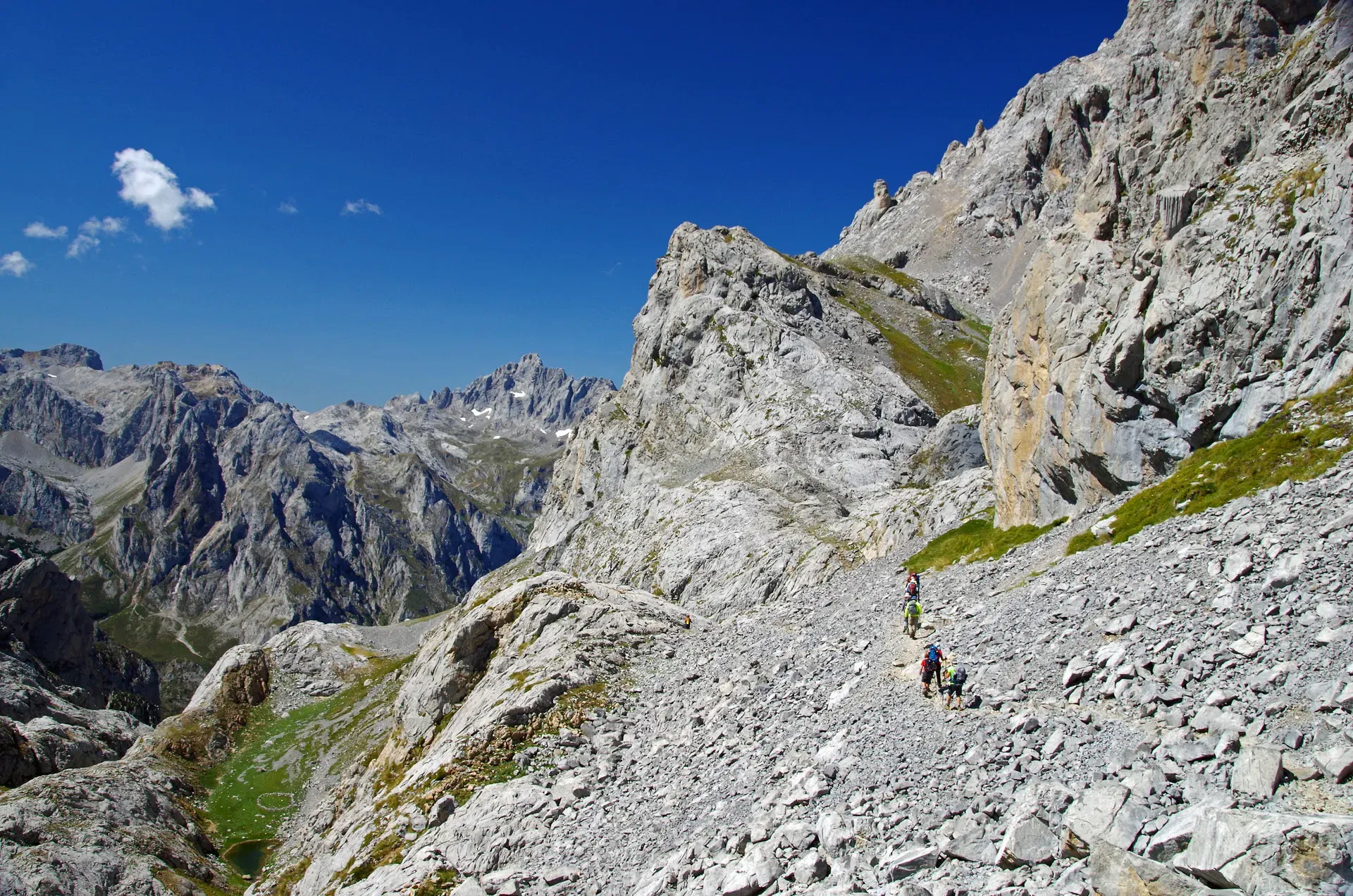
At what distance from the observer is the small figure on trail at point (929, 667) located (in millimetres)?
19188

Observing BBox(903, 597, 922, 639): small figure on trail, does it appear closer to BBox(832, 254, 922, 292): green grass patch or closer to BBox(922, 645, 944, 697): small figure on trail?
BBox(922, 645, 944, 697): small figure on trail

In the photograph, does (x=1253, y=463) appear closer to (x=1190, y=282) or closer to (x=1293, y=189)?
(x=1190, y=282)

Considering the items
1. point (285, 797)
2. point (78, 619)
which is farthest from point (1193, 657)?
point (78, 619)

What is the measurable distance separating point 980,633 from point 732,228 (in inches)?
5069

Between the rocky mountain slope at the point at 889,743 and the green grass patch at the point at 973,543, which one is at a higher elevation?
the green grass patch at the point at 973,543

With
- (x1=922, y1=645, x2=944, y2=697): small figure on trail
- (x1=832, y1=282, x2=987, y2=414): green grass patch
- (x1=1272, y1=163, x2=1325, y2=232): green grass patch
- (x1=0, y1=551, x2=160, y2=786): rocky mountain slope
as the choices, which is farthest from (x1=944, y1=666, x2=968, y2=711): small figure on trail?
(x1=832, y1=282, x2=987, y2=414): green grass patch

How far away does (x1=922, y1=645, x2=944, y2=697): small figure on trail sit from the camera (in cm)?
1919

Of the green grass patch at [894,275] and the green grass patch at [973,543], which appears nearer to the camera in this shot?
the green grass patch at [973,543]

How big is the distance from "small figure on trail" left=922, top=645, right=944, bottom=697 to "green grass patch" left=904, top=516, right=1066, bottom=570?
1689cm

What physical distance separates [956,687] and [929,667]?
1642 mm

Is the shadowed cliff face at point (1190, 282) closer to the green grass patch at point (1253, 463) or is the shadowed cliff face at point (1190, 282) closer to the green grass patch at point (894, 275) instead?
the green grass patch at point (1253, 463)

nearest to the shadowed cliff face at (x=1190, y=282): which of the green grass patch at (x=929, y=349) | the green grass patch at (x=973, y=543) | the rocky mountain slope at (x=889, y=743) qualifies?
the green grass patch at (x=973, y=543)

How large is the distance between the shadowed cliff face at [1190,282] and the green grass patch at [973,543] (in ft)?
6.31

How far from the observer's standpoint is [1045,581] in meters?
24.8
